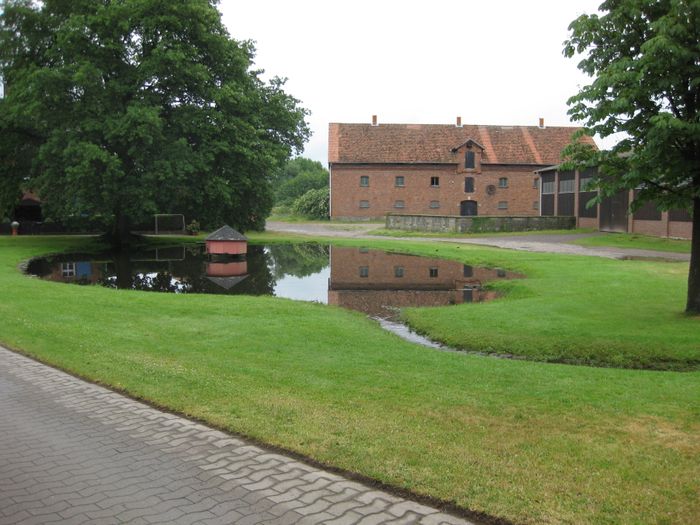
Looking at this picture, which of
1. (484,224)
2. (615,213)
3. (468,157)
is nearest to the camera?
(615,213)

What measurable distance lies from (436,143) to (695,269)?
54.9 metres

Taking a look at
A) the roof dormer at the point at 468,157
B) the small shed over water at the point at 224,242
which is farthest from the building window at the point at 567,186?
the small shed over water at the point at 224,242

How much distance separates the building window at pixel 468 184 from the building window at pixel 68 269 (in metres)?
45.7

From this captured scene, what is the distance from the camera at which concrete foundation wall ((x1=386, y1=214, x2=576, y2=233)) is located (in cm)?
4334

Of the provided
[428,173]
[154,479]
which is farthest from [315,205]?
[154,479]

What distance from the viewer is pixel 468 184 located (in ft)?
213

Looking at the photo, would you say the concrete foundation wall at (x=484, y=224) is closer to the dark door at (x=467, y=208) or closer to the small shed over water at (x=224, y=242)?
the small shed over water at (x=224, y=242)

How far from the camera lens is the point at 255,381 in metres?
7.77

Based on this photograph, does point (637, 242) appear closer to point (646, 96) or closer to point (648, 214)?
point (648, 214)

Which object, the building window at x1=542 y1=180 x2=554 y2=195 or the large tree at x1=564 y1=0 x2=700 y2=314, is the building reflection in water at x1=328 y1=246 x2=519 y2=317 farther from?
the building window at x1=542 y1=180 x2=554 y2=195

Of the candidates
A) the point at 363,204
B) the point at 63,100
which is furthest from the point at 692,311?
the point at 363,204

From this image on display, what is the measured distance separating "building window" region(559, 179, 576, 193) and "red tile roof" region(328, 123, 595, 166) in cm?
1636

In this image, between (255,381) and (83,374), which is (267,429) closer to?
(255,381)

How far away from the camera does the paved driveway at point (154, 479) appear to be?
14.5 ft
